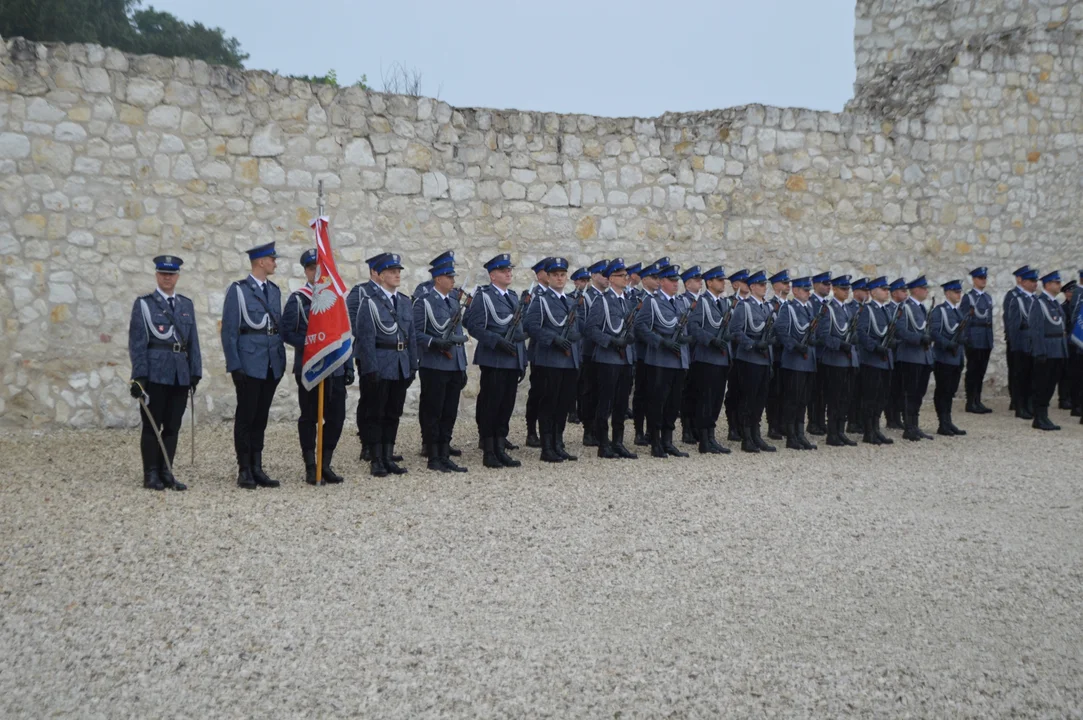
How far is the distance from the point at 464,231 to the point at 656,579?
6266mm

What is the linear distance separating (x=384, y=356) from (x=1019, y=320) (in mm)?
7481

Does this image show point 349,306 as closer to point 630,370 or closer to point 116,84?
point 630,370

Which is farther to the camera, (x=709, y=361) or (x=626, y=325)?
(x=709, y=361)

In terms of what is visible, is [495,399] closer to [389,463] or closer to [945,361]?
[389,463]

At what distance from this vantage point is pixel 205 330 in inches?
379

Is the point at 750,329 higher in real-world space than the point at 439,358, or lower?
higher

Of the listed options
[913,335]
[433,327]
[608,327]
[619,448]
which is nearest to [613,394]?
[619,448]

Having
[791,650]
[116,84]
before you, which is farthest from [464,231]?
[791,650]

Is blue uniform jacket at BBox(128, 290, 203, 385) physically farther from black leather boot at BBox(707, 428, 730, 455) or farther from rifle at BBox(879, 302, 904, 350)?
rifle at BBox(879, 302, 904, 350)

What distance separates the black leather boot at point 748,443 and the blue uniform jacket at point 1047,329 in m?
3.77

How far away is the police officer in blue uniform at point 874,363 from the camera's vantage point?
10.0m

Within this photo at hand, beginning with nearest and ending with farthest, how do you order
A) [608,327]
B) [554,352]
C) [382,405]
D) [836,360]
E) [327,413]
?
[327,413] → [382,405] → [554,352] → [608,327] → [836,360]

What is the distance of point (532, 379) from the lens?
8.91m

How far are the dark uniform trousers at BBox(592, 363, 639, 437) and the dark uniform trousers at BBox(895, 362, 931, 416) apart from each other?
3134 mm
